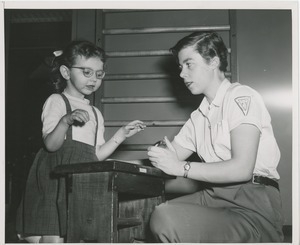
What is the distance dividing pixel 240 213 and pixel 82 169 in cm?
52

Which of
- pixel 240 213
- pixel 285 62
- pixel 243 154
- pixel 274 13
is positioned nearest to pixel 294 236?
pixel 240 213

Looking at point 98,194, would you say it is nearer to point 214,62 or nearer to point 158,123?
point 214,62

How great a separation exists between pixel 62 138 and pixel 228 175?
713 mm

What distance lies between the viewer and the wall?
1995 millimetres

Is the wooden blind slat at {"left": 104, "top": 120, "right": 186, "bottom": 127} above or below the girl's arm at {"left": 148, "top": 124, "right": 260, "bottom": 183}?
above

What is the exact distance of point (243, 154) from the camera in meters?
1.20

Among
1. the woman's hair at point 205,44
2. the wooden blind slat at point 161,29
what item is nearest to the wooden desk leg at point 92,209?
the woman's hair at point 205,44

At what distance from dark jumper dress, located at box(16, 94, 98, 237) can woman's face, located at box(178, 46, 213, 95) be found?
0.54 meters

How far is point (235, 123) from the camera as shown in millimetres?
1252

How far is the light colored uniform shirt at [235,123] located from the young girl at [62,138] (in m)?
0.42

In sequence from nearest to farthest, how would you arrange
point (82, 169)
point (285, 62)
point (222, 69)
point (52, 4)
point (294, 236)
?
1. point (82, 169)
2. point (294, 236)
3. point (52, 4)
4. point (222, 69)
5. point (285, 62)

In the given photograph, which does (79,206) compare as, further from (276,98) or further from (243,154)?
(276,98)

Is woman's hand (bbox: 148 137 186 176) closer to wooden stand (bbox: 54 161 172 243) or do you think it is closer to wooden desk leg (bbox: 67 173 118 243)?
wooden stand (bbox: 54 161 172 243)

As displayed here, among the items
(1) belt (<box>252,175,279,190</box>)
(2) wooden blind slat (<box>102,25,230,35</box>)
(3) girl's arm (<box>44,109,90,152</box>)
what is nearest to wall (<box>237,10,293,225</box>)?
(2) wooden blind slat (<box>102,25,230,35</box>)
